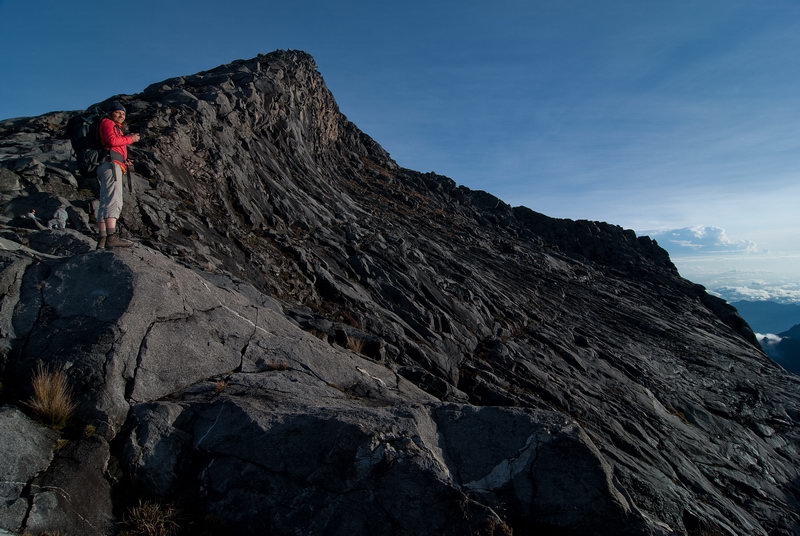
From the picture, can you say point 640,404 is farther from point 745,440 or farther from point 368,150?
point 368,150

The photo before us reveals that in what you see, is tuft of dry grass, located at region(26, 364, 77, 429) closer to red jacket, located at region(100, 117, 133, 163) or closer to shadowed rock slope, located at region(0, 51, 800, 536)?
shadowed rock slope, located at region(0, 51, 800, 536)

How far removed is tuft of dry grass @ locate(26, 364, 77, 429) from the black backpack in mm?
5295

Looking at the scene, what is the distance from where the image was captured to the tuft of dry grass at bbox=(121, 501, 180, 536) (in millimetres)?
5324

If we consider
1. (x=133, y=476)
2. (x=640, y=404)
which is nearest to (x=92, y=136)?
(x=133, y=476)

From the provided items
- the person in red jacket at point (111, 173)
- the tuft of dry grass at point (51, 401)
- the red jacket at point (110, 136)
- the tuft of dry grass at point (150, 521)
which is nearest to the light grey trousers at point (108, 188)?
the person in red jacket at point (111, 173)

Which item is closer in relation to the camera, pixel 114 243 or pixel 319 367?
pixel 319 367

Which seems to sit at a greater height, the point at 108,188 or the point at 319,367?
the point at 108,188

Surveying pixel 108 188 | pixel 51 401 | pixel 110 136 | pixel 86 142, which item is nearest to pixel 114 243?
pixel 108 188

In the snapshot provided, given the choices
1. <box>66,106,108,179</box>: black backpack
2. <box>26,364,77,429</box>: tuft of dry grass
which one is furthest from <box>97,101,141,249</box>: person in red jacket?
<box>26,364,77,429</box>: tuft of dry grass

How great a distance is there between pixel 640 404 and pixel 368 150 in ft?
209

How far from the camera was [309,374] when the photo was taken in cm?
934

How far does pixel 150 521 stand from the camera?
5.42m

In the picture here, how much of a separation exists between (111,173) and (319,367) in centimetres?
664

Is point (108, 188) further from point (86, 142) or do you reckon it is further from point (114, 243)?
A: point (114, 243)
